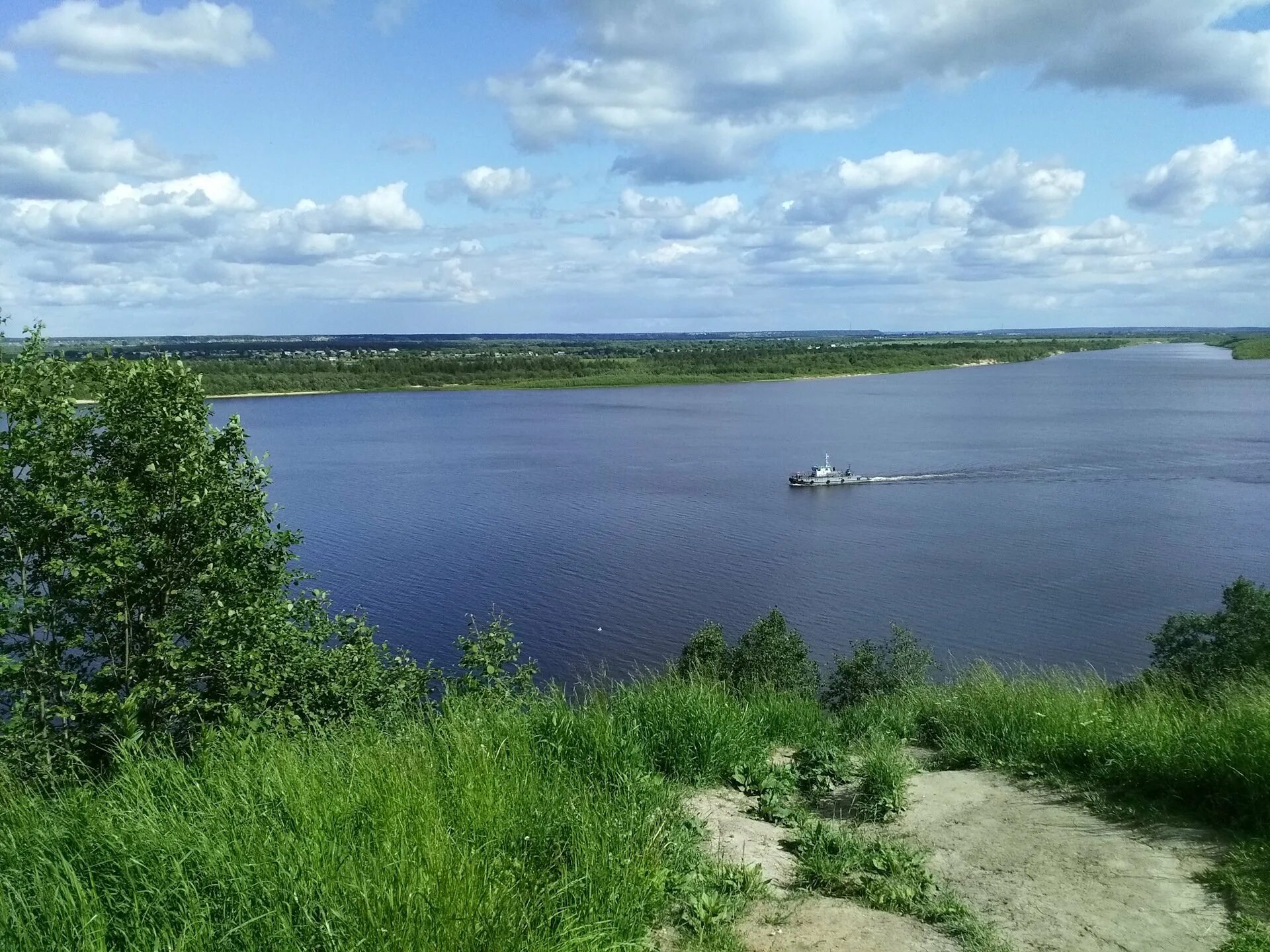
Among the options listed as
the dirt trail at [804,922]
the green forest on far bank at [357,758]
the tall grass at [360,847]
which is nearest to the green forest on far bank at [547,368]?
the green forest on far bank at [357,758]

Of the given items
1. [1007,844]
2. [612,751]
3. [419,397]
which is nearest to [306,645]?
[612,751]

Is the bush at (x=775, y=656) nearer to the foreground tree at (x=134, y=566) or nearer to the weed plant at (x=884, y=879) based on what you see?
the foreground tree at (x=134, y=566)

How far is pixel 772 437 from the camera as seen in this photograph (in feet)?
221

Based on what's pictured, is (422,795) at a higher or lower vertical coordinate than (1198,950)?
higher

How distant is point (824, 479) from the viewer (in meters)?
49.0

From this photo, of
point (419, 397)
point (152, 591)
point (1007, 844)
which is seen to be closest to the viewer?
point (1007, 844)

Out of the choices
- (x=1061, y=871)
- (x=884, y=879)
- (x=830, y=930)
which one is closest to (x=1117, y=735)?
(x=1061, y=871)

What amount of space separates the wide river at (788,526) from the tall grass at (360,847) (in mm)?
18037

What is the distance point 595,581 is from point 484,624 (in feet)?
20.6

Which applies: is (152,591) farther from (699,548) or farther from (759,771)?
(699,548)

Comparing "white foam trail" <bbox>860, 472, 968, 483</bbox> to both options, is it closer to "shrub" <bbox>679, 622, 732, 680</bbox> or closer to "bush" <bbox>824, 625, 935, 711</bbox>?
"bush" <bbox>824, 625, 935, 711</bbox>

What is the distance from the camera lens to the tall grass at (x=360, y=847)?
3.01 meters

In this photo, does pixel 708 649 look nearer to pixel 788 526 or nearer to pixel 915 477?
pixel 788 526

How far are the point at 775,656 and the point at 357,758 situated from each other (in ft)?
53.4
